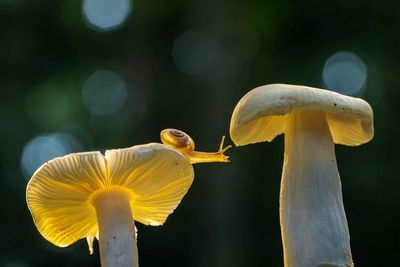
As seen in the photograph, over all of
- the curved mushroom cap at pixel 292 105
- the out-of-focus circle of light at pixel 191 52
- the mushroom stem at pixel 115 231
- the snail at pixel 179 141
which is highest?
the out-of-focus circle of light at pixel 191 52

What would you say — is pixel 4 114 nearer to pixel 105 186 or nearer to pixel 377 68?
pixel 377 68

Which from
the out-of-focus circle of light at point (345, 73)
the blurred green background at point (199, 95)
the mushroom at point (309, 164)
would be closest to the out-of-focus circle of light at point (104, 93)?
the blurred green background at point (199, 95)

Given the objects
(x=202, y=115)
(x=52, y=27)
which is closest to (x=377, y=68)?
(x=202, y=115)

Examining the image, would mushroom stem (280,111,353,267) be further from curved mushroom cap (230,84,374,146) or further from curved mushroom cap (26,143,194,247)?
curved mushroom cap (26,143,194,247)

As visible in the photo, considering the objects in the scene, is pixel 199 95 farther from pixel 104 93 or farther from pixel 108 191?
pixel 108 191

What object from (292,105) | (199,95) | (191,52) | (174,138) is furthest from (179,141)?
(191,52)

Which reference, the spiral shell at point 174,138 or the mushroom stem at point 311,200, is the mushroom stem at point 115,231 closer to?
the spiral shell at point 174,138

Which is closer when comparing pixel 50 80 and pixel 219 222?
pixel 219 222
